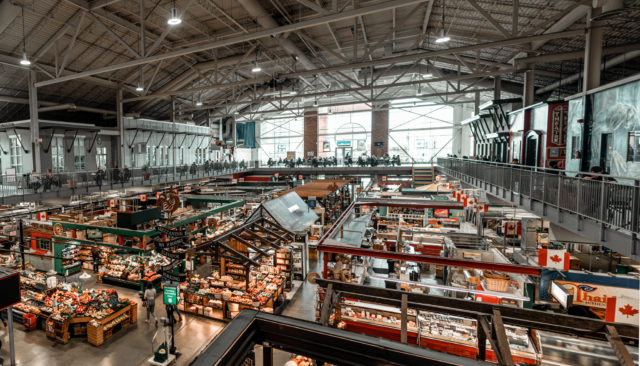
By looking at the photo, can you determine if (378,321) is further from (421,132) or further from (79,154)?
(421,132)

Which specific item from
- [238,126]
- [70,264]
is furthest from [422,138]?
[70,264]

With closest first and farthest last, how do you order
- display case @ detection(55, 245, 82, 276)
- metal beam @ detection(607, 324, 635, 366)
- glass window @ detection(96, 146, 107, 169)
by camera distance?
1. metal beam @ detection(607, 324, 635, 366)
2. display case @ detection(55, 245, 82, 276)
3. glass window @ detection(96, 146, 107, 169)

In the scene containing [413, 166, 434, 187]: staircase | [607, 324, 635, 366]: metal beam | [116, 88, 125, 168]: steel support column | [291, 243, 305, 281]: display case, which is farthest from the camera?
[413, 166, 434, 187]: staircase

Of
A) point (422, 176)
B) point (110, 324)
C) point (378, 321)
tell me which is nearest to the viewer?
point (378, 321)

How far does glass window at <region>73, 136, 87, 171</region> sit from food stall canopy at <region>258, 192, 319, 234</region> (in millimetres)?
13937

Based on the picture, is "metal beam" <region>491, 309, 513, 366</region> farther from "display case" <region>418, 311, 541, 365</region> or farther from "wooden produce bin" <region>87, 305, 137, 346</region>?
"wooden produce bin" <region>87, 305, 137, 346</region>

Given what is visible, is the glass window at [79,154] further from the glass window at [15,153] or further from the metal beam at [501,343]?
the metal beam at [501,343]

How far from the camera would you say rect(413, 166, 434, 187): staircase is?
21.2 m

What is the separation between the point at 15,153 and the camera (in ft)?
46.3

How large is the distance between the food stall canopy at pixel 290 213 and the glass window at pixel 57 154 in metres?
13.6

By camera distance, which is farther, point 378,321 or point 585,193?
point 378,321

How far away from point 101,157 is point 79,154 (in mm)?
1502

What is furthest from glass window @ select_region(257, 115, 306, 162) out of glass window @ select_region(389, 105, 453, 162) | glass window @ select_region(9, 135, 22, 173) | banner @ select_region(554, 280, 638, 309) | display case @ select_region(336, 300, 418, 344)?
banner @ select_region(554, 280, 638, 309)

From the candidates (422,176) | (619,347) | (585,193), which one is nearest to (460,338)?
(585,193)
